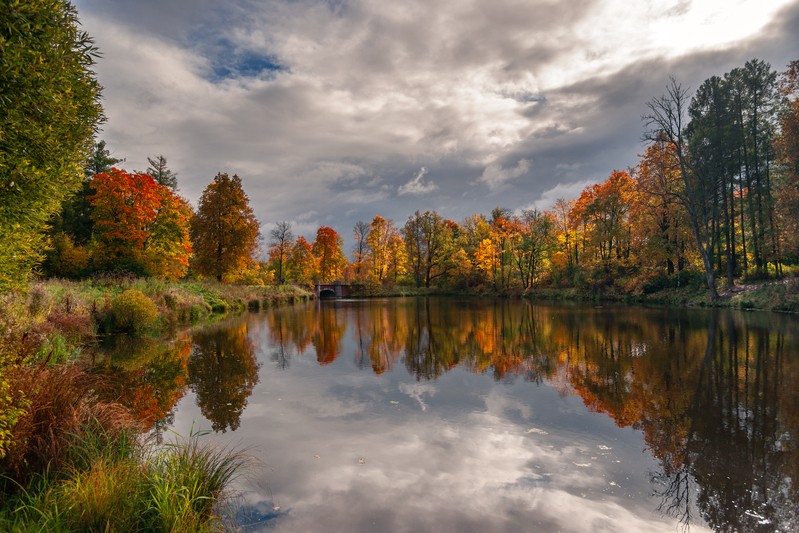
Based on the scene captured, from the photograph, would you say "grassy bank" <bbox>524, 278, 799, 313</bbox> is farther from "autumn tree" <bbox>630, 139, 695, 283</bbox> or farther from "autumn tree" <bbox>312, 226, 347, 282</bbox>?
"autumn tree" <bbox>312, 226, 347, 282</bbox>

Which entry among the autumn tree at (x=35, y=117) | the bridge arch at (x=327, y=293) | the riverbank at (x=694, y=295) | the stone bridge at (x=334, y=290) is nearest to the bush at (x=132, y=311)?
the autumn tree at (x=35, y=117)

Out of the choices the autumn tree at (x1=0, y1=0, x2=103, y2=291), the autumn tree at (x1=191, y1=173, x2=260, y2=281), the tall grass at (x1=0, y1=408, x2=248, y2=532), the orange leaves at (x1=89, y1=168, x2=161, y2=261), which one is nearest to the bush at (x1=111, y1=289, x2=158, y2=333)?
the orange leaves at (x1=89, y1=168, x2=161, y2=261)

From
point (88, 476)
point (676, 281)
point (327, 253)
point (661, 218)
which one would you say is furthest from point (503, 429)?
point (327, 253)

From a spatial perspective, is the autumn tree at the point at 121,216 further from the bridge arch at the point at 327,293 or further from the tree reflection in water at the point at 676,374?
the bridge arch at the point at 327,293

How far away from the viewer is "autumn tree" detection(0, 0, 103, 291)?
11.5ft

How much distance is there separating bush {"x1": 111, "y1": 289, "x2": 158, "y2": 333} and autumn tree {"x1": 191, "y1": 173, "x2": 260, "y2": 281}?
62.0 ft

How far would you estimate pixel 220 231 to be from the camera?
35.2 m

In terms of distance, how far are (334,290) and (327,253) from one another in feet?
25.3

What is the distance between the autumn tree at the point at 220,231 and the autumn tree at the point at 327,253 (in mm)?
30044

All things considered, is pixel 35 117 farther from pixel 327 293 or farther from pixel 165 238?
pixel 327 293

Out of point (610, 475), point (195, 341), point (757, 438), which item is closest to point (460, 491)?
point (610, 475)

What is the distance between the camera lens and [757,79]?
1152 inches

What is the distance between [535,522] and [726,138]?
36695mm

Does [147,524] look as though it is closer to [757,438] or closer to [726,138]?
[757,438]
